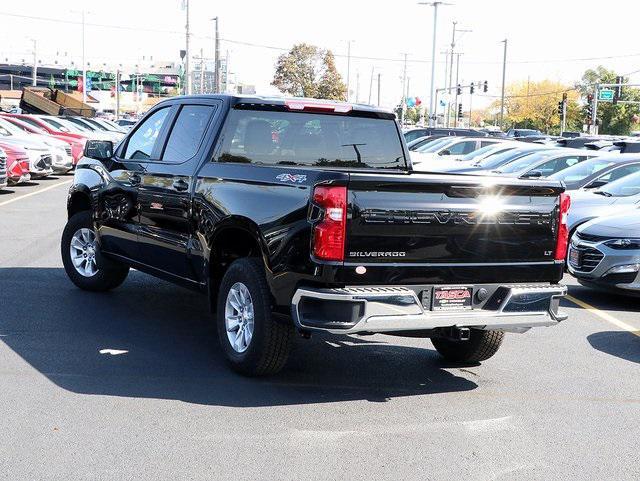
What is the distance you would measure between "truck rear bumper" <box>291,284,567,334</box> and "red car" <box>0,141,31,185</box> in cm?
1766

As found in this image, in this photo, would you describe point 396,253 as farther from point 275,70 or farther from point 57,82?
point 57,82

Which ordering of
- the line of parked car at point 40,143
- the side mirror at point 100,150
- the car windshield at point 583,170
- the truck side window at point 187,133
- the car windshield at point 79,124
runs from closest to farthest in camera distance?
the truck side window at point 187,133
the side mirror at point 100,150
the car windshield at point 583,170
the line of parked car at point 40,143
the car windshield at point 79,124

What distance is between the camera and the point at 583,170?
48.3 ft

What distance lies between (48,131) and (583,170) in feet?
69.2

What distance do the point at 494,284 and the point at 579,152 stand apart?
11.4 metres

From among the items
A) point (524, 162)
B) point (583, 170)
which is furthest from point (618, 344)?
point (524, 162)

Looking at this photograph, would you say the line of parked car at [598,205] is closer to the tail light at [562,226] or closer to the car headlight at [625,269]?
the car headlight at [625,269]

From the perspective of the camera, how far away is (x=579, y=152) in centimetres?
1702

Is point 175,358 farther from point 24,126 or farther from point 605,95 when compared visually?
point 605,95

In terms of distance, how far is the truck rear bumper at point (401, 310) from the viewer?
5785mm

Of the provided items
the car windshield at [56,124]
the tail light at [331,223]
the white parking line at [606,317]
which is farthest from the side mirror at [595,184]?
the car windshield at [56,124]

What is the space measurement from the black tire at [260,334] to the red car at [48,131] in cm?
2347

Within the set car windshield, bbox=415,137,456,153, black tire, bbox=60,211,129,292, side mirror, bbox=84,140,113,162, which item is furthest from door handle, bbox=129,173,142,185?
car windshield, bbox=415,137,456,153

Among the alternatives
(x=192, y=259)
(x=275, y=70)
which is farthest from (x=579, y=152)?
(x=275, y=70)
